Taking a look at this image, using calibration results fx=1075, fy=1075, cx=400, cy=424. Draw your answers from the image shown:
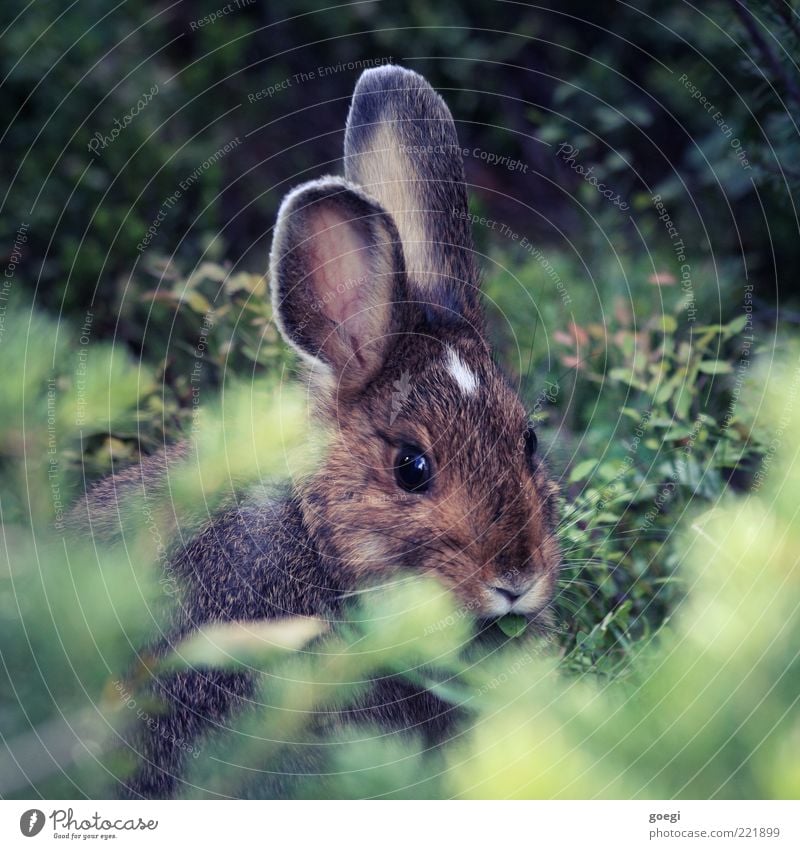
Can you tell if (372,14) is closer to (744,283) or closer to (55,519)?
(744,283)

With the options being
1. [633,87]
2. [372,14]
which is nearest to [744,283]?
[633,87]

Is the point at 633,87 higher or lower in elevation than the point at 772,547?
higher

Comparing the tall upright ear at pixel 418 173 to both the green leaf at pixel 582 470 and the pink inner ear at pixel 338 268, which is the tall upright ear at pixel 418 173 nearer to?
the pink inner ear at pixel 338 268

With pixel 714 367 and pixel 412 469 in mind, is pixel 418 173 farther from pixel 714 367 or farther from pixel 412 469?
pixel 714 367
